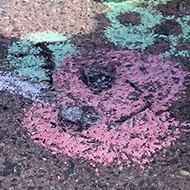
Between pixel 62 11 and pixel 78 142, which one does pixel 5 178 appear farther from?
pixel 62 11

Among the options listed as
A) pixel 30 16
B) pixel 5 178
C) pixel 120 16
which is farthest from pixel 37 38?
pixel 5 178

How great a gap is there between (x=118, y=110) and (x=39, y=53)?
576mm

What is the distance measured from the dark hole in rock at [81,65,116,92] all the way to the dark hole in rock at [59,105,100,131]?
6.1 inches

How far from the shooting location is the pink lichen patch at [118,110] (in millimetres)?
1559

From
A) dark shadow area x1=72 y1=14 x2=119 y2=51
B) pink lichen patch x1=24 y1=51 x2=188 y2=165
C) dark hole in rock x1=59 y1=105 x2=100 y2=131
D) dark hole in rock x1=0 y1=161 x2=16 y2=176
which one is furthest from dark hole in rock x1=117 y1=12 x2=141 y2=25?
dark hole in rock x1=0 y1=161 x2=16 y2=176

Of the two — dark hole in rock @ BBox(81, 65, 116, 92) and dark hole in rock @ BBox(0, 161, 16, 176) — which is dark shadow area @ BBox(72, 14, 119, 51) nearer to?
dark hole in rock @ BBox(81, 65, 116, 92)

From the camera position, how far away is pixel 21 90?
5.89 ft

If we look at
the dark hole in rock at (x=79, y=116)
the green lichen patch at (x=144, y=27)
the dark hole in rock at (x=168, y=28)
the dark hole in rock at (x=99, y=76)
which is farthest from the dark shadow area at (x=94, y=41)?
the dark hole in rock at (x=79, y=116)

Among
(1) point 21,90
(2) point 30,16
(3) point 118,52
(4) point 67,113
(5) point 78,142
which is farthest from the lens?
(2) point 30,16

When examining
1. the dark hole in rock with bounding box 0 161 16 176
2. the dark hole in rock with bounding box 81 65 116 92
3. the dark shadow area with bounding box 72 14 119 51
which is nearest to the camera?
the dark hole in rock with bounding box 0 161 16 176

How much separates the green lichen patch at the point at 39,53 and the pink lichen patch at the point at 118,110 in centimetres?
6

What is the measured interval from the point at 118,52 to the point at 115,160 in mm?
705

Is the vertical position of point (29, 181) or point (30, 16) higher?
point (30, 16)

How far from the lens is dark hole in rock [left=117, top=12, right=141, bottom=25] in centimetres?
221
